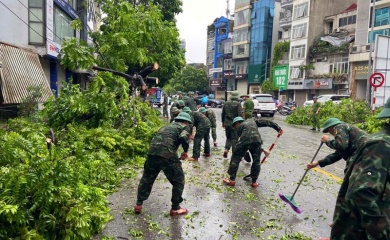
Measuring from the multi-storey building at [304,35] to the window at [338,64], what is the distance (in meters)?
1.41

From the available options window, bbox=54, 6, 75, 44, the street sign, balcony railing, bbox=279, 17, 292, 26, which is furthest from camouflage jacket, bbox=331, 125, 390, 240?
balcony railing, bbox=279, 17, 292, 26

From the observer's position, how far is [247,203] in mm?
5316

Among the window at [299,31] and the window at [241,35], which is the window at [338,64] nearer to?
the window at [299,31]

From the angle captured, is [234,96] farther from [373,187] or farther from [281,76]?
[281,76]

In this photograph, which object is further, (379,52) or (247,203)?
(379,52)

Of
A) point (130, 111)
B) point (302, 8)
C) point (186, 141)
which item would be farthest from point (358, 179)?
point (302, 8)

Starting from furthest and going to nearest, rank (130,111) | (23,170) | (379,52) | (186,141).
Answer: (379,52)
(130,111)
(186,141)
(23,170)

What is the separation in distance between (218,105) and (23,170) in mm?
33506

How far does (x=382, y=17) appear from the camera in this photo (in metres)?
28.5

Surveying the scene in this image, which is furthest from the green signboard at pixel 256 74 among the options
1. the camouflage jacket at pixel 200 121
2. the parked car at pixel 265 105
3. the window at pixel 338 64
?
the camouflage jacket at pixel 200 121

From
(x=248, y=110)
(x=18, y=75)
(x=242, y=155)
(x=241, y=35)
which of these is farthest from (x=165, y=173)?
(x=241, y=35)

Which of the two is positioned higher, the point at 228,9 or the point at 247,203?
the point at 228,9

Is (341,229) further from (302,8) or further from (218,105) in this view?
(302,8)

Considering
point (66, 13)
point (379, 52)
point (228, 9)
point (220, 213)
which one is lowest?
point (220, 213)
